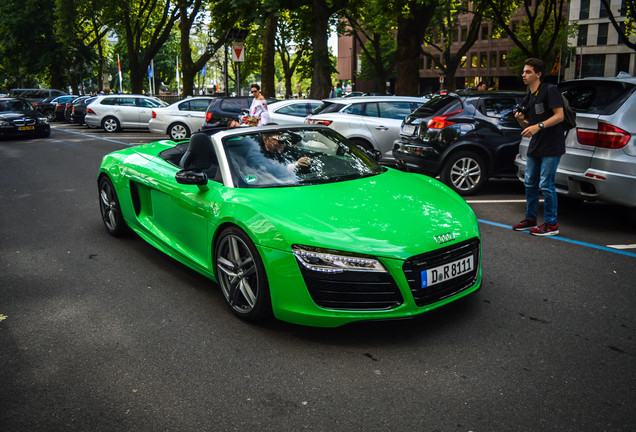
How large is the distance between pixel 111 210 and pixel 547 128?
4793 mm

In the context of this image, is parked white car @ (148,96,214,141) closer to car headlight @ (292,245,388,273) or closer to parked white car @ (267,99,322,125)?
parked white car @ (267,99,322,125)

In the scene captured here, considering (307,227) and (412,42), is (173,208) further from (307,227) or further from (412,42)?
(412,42)

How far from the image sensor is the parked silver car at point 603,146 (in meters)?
5.95

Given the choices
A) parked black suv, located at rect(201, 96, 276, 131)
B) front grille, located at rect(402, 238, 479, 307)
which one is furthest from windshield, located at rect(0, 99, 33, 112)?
front grille, located at rect(402, 238, 479, 307)

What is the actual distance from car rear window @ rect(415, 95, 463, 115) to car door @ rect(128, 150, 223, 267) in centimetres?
500

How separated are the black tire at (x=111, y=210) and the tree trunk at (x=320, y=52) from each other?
13.9 metres

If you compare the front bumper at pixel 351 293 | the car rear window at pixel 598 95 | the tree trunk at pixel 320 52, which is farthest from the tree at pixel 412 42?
the front bumper at pixel 351 293

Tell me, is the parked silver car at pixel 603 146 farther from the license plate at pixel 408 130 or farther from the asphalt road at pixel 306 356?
the license plate at pixel 408 130

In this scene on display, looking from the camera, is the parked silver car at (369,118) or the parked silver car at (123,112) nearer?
the parked silver car at (369,118)

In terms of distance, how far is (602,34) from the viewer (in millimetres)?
59500

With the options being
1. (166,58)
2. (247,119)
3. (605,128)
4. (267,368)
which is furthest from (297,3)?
(166,58)

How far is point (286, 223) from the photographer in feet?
11.7

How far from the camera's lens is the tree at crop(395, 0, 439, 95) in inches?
674

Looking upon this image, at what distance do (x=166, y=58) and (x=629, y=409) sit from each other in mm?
90272
